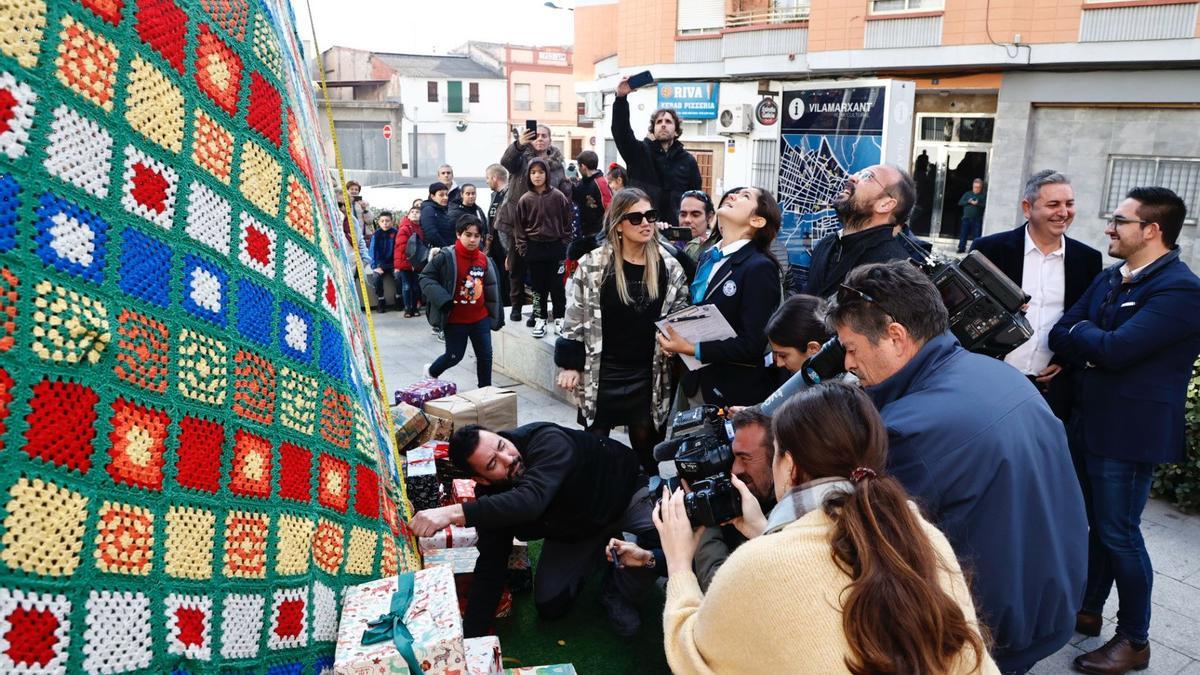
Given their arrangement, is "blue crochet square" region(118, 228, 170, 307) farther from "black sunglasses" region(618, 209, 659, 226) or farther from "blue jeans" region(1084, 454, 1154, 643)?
"blue jeans" region(1084, 454, 1154, 643)

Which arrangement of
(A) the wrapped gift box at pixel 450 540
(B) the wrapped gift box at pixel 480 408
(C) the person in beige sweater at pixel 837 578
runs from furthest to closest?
(B) the wrapped gift box at pixel 480 408
(A) the wrapped gift box at pixel 450 540
(C) the person in beige sweater at pixel 837 578

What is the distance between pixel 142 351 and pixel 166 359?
2.9 inches

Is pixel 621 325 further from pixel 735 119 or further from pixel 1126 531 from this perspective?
pixel 735 119

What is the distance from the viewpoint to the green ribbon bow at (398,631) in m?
2.14

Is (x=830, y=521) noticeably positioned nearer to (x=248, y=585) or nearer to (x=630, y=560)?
(x=248, y=585)

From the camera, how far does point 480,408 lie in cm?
493

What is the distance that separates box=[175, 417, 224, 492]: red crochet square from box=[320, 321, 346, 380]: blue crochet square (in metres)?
0.52

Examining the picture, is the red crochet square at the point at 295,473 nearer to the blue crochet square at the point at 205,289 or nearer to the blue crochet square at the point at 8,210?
the blue crochet square at the point at 205,289

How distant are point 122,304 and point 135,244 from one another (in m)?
0.14

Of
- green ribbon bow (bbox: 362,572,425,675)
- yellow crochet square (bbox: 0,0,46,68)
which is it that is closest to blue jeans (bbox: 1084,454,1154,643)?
green ribbon bow (bbox: 362,572,425,675)

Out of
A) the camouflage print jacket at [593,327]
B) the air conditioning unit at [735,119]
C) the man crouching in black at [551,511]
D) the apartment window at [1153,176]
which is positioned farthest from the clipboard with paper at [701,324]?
the air conditioning unit at [735,119]

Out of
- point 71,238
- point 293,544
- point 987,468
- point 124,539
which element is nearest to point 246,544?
point 293,544

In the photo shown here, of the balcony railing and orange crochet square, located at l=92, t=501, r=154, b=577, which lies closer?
orange crochet square, located at l=92, t=501, r=154, b=577

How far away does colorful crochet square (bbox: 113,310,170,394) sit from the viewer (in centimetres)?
178
